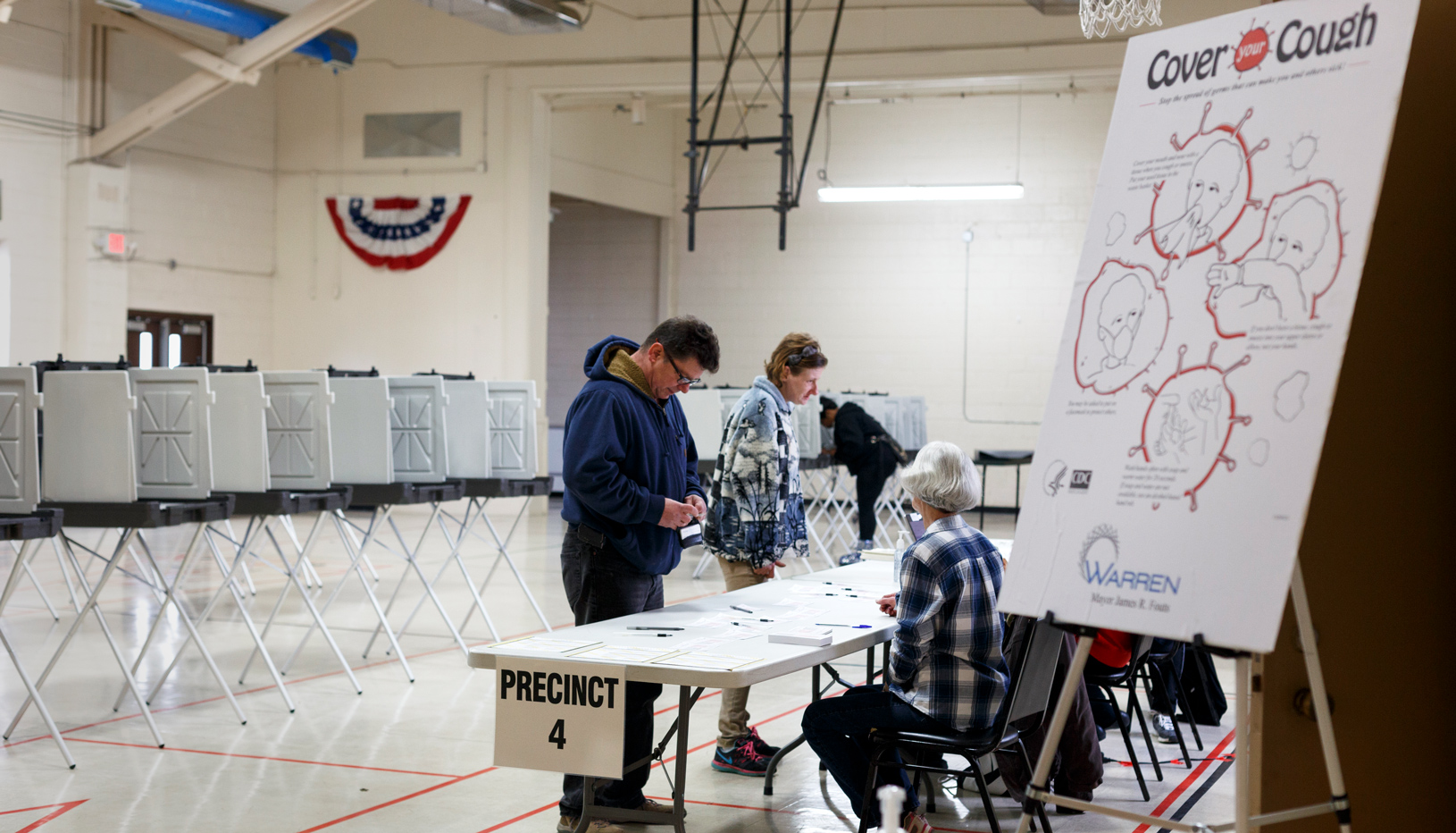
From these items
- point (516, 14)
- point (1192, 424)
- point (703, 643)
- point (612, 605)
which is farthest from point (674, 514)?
point (516, 14)

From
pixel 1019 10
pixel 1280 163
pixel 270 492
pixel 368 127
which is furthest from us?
pixel 368 127

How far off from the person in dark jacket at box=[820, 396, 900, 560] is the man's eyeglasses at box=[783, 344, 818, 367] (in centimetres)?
572

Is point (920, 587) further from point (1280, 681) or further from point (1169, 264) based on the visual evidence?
point (1169, 264)

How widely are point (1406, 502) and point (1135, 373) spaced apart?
0.61m

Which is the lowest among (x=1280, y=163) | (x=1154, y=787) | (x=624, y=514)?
(x=1154, y=787)

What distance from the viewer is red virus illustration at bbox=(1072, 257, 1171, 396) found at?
2.36m

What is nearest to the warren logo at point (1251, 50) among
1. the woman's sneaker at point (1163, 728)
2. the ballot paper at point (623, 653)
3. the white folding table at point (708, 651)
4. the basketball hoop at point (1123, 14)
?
the white folding table at point (708, 651)

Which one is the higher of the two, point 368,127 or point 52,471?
point 368,127

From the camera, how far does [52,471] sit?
14.6 feet

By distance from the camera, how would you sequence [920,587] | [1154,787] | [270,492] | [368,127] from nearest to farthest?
1. [920,587]
2. [1154,787]
3. [270,492]
4. [368,127]

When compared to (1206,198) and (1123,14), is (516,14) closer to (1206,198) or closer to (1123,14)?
(1123,14)

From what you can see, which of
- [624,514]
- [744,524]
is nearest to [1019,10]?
[744,524]

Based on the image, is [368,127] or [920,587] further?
[368,127]

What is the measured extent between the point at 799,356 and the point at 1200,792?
1.88m
